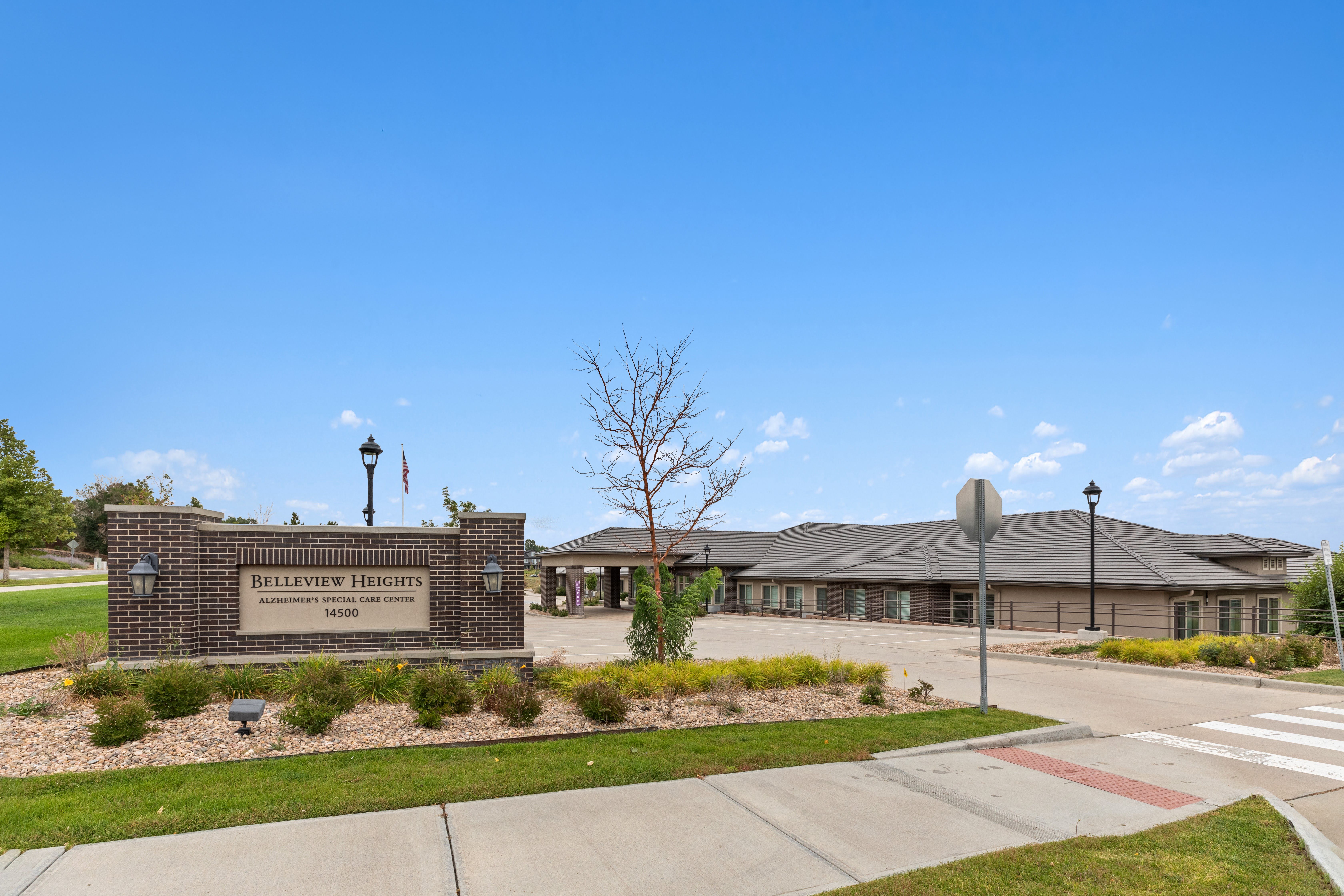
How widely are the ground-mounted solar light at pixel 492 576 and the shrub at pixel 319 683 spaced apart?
229 centimetres

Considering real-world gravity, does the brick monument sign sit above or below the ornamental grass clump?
above

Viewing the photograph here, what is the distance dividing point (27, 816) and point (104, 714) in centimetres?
222

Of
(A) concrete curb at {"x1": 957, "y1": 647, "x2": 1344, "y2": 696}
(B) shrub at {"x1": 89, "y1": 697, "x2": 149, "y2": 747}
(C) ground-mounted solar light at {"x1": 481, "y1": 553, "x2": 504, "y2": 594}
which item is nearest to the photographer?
(B) shrub at {"x1": 89, "y1": 697, "x2": 149, "y2": 747}

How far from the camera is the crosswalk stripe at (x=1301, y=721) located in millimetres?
10094

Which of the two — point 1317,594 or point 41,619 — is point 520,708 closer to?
point 41,619

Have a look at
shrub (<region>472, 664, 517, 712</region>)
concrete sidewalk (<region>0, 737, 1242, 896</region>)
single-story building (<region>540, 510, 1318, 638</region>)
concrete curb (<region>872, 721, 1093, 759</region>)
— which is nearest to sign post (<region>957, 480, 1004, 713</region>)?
concrete curb (<region>872, 721, 1093, 759</region>)

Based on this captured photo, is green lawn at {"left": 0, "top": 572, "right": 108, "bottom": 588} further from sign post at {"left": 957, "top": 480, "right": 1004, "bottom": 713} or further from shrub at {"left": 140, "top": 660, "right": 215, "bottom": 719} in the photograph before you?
sign post at {"left": 957, "top": 480, "right": 1004, "bottom": 713}

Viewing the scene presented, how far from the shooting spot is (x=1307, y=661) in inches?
591

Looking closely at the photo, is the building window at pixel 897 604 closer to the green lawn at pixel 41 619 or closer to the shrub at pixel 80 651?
the green lawn at pixel 41 619

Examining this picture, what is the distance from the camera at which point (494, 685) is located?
976 cm

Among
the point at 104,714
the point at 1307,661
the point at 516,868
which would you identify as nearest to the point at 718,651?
the point at 1307,661

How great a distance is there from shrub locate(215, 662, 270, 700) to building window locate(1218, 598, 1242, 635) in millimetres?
31467

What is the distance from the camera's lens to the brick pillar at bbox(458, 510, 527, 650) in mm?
12117

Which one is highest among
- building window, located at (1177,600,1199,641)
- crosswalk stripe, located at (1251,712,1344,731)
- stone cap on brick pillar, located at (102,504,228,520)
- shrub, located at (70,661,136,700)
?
stone cap on brick pillar, located at (102,504,228,520)
